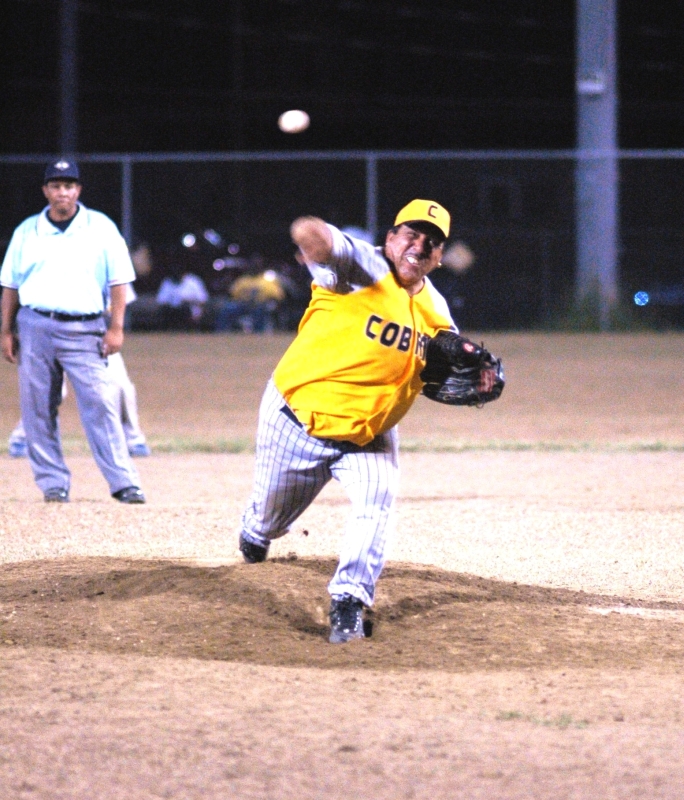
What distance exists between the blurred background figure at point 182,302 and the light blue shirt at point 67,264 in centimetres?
1222

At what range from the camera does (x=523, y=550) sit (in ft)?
22.1

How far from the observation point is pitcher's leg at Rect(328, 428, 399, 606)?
4820mm

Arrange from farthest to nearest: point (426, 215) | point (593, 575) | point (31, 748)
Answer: point (593, 575) < point (426, 215) < point (31, 748)

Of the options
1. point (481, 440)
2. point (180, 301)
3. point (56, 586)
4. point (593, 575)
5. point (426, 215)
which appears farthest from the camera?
point (180, 301)

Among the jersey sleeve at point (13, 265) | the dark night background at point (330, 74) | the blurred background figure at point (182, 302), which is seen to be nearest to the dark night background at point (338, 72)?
the dark night background at point (330, 74)

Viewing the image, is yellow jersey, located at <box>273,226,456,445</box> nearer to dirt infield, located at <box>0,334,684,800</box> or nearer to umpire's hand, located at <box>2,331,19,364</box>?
dirt infield, located at <box>0,334,684,800</box>

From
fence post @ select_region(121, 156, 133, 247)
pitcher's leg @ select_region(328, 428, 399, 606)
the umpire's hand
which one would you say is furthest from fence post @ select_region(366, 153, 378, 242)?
pitcher's leg @ select_region(328, 428, 399, 606)

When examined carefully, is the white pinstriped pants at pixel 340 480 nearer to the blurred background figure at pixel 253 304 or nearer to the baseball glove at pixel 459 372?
the baseball glove at pixel 459 372

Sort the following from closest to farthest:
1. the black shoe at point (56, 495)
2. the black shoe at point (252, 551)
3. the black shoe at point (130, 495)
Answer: the black shoe at point (252, 551) → the black shoe at point (130, 495) → the black shoe at point (56, 495)

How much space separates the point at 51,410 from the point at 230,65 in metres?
37.7

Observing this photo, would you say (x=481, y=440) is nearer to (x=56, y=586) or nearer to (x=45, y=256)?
(x=45, y=256)

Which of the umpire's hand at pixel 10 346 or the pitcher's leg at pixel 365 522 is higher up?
the umpire's hand at pixel 10 346

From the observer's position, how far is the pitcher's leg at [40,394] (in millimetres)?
7539

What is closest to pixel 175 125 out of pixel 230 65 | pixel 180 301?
pixel 230 65
